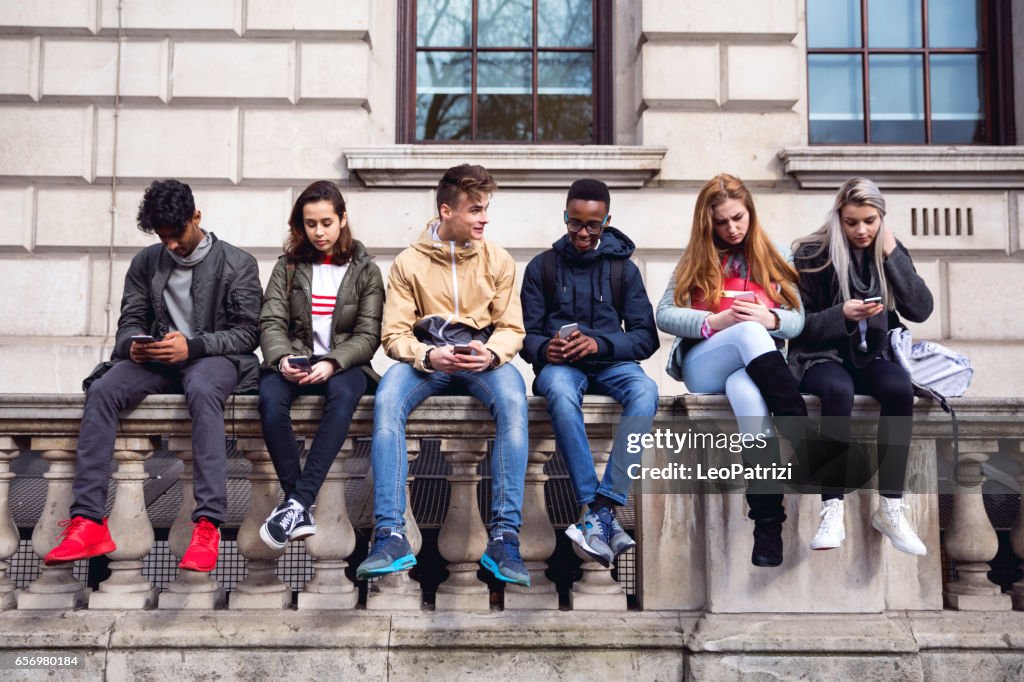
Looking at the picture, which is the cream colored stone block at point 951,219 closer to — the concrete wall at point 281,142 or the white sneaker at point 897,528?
the concrete wall at point 281,142

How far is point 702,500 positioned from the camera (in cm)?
368

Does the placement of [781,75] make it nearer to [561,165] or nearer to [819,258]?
[561,165]

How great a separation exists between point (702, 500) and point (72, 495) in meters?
2.68

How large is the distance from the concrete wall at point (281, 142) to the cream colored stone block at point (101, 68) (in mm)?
12

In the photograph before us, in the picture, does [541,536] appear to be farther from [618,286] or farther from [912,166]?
[912,166]

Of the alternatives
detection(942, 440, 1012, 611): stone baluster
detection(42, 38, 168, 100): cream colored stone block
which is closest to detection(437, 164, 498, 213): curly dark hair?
detection(942, 440, 1012, 611): stone baluster

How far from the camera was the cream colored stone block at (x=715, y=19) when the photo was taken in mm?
7457

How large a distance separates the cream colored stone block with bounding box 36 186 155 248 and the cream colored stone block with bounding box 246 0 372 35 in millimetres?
1786

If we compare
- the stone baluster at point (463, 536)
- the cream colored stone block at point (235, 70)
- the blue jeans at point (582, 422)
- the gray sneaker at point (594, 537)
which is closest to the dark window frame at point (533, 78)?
the cream colored stone block at point (235, 70)

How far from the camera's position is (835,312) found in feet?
12.9

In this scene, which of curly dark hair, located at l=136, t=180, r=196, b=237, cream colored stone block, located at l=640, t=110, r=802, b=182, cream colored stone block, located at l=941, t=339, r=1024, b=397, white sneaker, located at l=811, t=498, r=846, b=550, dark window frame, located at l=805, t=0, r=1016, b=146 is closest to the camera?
white sneaker, located at l=811, t=498, r=846, b=550

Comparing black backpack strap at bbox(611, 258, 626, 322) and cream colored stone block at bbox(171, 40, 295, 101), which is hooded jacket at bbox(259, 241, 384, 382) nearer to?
black backpack strap at bbox(611, 258, 626, 322)

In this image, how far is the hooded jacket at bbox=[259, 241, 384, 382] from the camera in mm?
4121

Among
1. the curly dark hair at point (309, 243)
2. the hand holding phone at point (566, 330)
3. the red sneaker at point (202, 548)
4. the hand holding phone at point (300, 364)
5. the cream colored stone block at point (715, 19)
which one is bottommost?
the red sneaker at point (202, 548)
